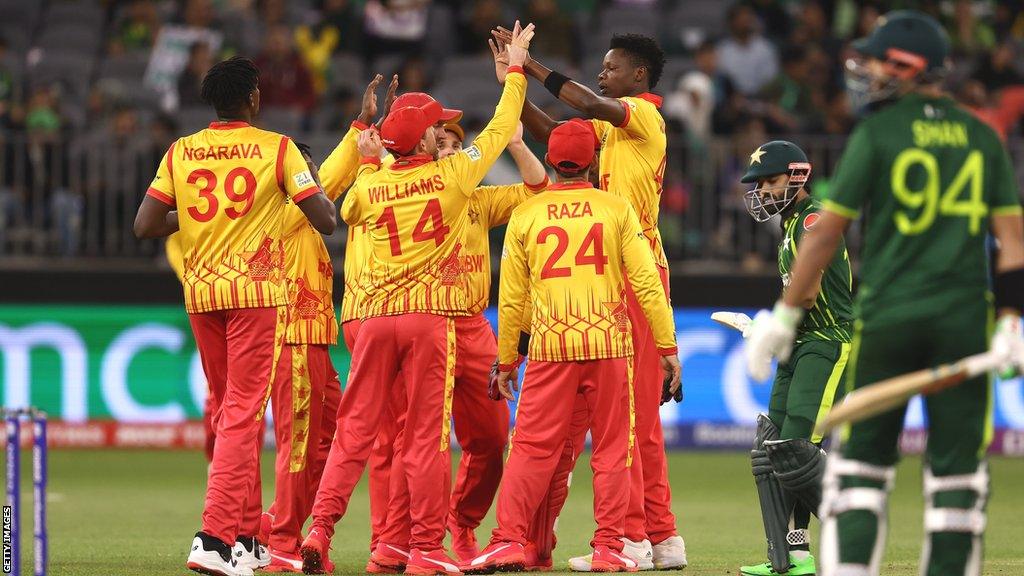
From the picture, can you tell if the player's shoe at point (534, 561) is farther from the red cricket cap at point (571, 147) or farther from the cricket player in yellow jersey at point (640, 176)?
the red cricket cap at point (571, 147)

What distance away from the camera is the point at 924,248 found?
6.16 m

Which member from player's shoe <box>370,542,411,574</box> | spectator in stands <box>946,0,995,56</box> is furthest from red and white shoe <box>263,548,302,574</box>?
→ spectator in stands <box>946,0,995,56</box>

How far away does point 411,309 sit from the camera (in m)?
8.57

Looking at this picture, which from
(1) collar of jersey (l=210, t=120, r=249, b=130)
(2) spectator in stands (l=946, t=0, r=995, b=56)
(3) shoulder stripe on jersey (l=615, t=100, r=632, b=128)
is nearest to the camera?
(1) collar of jersey (l=210, t=120, r=249, b=130)

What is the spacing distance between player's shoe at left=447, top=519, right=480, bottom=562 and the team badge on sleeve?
2217mm

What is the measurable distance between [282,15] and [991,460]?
9233 mm

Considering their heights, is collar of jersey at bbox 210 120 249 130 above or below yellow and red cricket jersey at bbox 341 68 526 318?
above

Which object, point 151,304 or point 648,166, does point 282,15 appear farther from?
point 648,166

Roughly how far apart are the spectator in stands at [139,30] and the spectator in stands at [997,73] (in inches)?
373

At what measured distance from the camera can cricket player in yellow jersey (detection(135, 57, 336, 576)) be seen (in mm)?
8250

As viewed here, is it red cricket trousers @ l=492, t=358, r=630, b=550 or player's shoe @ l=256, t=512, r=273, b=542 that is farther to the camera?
player's shoe @ l=256, t=512, r=273, b=542

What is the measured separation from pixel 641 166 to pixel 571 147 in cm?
82

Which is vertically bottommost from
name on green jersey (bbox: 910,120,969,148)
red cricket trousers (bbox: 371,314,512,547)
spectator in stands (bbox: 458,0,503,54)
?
red cricket trousers (bbox: 371,314,512,547)

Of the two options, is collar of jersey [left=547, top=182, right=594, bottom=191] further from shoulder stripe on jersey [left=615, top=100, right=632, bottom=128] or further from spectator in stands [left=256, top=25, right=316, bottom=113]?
spectator in stands [left=256, top=25, right=316, bottom=113]
